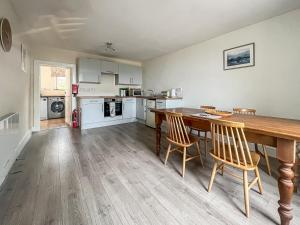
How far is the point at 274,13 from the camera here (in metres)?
2.37

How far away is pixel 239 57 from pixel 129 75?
3570mm

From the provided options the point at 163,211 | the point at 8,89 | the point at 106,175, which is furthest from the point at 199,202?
the point at 8,89

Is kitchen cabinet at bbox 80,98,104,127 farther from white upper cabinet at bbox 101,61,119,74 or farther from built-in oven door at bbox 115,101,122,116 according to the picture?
white upper cabinet at bbox 101,61,119,74

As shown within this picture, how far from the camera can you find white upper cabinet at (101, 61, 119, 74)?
4.86m

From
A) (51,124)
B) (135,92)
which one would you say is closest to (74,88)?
(51,124)

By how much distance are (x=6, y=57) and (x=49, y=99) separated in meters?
4.34

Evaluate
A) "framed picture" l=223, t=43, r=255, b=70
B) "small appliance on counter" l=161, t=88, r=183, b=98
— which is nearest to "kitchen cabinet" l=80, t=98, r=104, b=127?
"small appliance on counter" l=161, t=88, r=183, b=98

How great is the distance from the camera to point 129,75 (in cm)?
549

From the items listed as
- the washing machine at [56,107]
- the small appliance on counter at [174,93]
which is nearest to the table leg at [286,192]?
the small appliance on counter at [174,93]

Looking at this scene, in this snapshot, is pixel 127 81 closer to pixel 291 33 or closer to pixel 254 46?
pixel 254 46

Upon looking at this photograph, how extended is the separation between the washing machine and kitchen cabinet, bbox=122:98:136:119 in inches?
109

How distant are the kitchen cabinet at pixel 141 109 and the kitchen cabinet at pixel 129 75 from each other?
801mm

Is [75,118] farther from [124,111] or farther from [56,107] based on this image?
[56,107]

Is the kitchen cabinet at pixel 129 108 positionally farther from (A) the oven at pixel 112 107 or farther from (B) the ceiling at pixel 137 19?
(B) the ceiling at pixel 137 19
